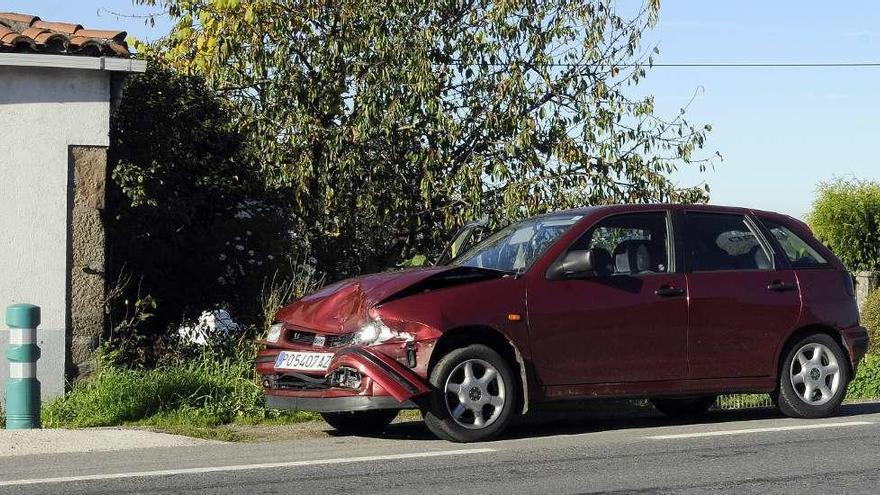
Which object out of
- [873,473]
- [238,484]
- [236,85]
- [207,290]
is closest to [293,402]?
[238,484]

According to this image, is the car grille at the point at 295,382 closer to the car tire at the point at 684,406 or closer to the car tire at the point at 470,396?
the car tire at the point at 470,396

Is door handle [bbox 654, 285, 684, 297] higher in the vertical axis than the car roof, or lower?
lower

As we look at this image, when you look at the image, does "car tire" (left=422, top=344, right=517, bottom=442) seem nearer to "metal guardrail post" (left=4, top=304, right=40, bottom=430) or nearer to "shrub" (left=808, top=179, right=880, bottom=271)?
"metal guardrail post" (left=4, top=304, right=40, bottom=430)

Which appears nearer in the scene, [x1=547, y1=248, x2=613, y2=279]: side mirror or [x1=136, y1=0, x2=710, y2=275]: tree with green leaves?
[x1=547, y1=248, x2=613, y2=279]: side mirror

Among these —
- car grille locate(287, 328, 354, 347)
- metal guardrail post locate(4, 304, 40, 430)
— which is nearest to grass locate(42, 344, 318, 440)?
metal guardrail post locate(4, 304, 40, 430)

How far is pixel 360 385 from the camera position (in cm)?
880

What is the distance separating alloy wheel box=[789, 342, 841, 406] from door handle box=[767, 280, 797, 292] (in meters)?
0.46

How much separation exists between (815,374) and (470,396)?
302 cm

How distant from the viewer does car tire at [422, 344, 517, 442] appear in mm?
8891

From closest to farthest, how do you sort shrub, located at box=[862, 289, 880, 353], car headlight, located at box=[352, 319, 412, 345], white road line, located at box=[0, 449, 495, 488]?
white road line, located at box=[0, 449, 495, 488]
car headlight, located at box=[352, 319, 412, 345]
shrub, located at box=[862, 289, 880, 353]

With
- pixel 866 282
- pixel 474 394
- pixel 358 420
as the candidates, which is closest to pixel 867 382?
pixel 866 282

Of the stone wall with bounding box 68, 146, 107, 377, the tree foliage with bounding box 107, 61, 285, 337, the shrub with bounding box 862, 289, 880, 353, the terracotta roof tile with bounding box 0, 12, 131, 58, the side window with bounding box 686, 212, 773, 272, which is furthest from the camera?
the shrub with bounding box 862, 289, 880, 353

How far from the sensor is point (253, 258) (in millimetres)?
14414

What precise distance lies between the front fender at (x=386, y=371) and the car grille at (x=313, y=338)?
12cm
